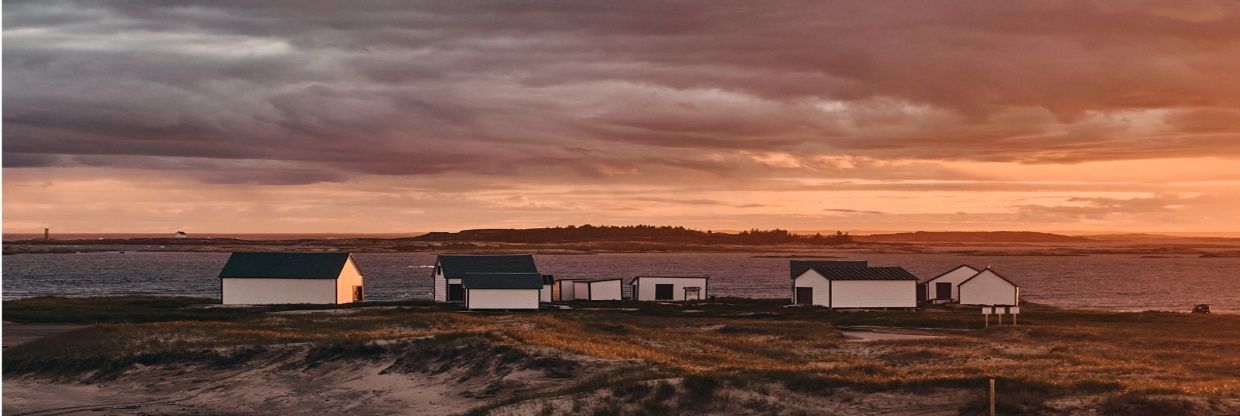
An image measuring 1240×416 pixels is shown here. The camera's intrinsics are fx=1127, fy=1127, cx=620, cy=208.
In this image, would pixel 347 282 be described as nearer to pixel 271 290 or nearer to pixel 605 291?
pixel 271 290

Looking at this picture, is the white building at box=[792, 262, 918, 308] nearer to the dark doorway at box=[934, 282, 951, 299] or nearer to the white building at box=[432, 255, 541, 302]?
the dark doorway at box=[934, 282, 951, 299]

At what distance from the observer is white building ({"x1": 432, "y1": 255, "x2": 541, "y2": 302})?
304 feet

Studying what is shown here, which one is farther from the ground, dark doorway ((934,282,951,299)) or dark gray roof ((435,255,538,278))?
dark gray roof ((435,255,538,278))

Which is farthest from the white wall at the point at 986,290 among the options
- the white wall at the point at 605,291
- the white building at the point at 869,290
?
the white wall at the point at 605,291

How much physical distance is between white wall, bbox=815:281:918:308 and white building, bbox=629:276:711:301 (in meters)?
15.7

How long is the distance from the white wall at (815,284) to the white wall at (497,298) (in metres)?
23.3

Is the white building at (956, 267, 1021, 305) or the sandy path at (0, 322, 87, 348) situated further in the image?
the white building at (956, 267, 1021, 305)

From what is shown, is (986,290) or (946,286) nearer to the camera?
(986,290)

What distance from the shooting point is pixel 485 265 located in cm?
9331

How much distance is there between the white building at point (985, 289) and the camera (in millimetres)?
94000

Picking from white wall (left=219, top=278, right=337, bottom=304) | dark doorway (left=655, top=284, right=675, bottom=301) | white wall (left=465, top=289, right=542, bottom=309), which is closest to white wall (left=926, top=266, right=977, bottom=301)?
dark doorway (left=655, top=284, right=675, bottom=301)

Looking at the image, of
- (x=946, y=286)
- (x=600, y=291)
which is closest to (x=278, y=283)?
(x=600, y=291)

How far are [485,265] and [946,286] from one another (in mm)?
40158

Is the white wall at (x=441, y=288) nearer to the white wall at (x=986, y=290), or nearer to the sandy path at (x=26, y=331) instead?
the sandy path at (x=26, y=331)
